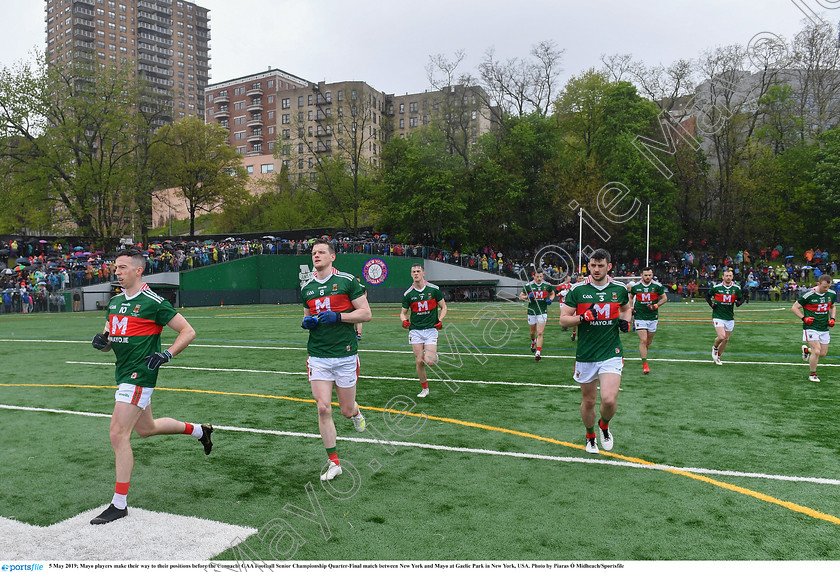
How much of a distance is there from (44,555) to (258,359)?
1086 cm

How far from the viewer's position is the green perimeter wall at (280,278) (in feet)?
140

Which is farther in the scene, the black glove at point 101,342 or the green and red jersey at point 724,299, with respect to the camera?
the green and red jersey at point 724,299

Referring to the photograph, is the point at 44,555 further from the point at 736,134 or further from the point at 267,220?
the point at 267,220

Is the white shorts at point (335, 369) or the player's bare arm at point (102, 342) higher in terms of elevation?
the player's bare arm at point (102, 342)

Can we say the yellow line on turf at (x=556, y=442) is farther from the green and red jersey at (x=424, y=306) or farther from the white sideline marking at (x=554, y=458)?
the green and red jersey at (x=424, y=306)

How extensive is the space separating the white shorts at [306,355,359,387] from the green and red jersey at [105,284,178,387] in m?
1.49

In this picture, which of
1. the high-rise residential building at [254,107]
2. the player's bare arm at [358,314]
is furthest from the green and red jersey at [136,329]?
the high-rise residential building at [254,107]

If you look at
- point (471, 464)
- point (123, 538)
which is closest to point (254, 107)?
point (471, 464)

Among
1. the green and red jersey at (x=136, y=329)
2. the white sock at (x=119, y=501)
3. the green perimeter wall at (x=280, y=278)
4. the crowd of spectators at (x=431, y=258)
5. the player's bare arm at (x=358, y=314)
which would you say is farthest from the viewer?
the green perimeter wall at (x=280, y=278)

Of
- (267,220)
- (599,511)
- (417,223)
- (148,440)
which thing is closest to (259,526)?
(599,511)

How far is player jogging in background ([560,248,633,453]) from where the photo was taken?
675 centimetres

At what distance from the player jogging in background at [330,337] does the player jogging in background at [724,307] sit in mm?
10441

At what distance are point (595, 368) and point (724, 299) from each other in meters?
8.56

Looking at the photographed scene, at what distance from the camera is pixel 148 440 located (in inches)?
297
